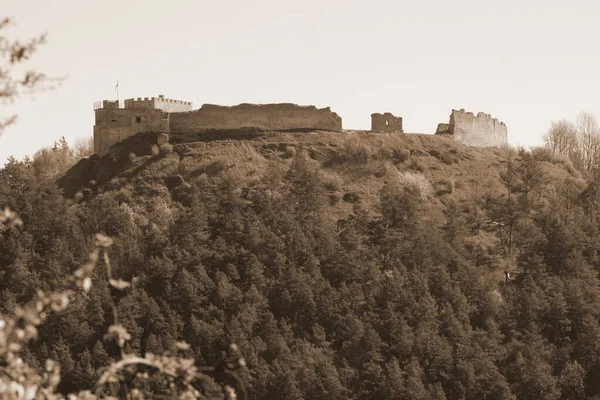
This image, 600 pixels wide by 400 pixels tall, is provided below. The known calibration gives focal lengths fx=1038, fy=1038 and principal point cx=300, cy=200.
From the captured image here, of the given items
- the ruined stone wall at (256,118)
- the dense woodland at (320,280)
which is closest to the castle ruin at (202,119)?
the ruined stone wall at (256,118)

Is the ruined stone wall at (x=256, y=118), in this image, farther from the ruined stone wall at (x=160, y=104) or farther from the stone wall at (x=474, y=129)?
the stone wall at (x=474, y=129)

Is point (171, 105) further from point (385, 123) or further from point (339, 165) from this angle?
point (385, 123)

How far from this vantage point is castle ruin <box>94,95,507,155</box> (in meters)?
55.8

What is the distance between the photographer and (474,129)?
63469mm

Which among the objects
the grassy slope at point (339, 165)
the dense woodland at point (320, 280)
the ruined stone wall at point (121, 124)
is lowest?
the dense woodland at point (320, 280)

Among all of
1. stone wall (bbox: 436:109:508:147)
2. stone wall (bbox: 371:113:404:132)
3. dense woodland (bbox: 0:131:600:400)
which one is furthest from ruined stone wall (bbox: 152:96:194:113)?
stone wall (bbox: 436:109:508:147)

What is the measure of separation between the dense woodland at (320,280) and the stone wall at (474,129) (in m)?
5.74

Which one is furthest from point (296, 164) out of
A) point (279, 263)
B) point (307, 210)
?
point (279, 263)

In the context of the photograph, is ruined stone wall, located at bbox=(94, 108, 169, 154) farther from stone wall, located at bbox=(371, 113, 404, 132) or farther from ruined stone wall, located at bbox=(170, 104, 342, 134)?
stone wall, located at bbox=(371, 113, 404, 132)

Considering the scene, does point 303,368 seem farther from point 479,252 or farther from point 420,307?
point 479,252

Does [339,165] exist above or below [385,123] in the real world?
below

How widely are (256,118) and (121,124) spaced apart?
7417 millimetres

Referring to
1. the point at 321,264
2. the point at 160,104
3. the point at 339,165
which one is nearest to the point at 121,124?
the point at 160,104

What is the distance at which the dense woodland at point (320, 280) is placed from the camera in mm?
43781
